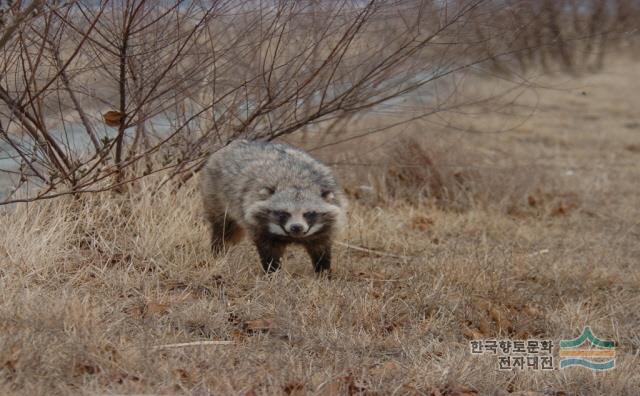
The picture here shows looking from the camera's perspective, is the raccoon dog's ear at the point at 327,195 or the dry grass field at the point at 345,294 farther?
the raccoon dog's ear at the point at 327,195

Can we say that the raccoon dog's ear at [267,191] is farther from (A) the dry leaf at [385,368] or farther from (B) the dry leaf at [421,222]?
(B) the dry leaf at [421,222]

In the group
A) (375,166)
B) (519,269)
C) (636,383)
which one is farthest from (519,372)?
(375,166)

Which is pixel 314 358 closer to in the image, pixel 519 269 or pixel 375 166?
pixel 519 269

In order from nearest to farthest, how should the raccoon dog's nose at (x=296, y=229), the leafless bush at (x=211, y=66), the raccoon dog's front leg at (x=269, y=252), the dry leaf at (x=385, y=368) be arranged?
1. the dry leaf at (x=385, y=368)
2. the leafless bush at (x=211, y=66)
3. the raccoon dog's nose at (x=296, y=229)
4. the raccoon dog's front leg at (x=269, y=252)

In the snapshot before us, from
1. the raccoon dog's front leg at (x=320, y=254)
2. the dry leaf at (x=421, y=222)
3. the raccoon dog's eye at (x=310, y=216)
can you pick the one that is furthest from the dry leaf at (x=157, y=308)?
the dry leaf at (x=421, y=222)

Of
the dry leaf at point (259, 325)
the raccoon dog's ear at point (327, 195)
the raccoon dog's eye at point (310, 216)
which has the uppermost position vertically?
the raccoon dog's ear at point (327, 195)

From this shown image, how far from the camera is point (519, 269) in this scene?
6.59 meters

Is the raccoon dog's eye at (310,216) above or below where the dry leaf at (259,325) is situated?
above

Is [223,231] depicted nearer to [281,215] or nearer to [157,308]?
[281,215]

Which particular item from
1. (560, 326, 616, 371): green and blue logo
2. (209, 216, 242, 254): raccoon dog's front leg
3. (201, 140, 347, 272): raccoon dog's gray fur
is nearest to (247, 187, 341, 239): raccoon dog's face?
(201, 140, 347, 272): raccoon dog's gray fur

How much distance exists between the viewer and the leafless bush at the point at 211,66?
5578mm

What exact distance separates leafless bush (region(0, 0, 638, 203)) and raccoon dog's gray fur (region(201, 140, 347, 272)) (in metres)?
0.32

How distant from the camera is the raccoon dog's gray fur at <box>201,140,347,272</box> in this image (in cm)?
586

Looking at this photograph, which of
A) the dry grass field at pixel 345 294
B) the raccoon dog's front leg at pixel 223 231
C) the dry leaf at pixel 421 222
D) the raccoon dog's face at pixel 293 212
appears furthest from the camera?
the dry leaf at pixel 421 222
